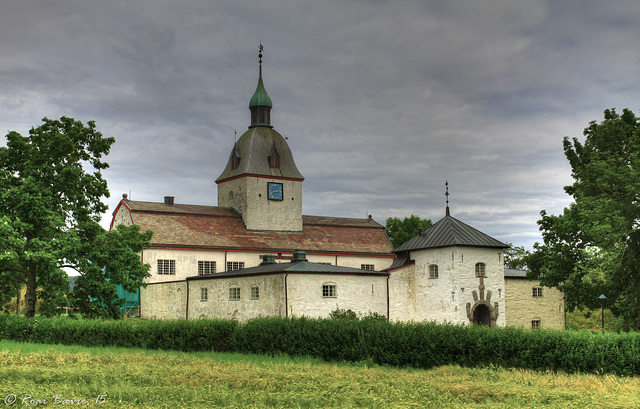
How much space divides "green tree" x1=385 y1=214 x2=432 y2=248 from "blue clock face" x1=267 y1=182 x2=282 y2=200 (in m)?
19.0

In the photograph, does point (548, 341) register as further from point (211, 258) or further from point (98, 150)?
point (211, 258)

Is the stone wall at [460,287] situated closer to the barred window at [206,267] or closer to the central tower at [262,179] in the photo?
the barred window at [206,267]

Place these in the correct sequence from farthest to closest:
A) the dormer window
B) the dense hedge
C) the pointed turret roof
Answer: the dormer window, the pointed turret roof, the dense hedge

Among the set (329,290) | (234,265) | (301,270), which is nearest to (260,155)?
(234,265)

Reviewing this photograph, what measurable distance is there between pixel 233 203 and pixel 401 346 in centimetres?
3763

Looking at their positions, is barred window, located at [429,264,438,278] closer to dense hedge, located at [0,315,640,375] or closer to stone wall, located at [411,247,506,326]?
stone wall, located at [411,247,506,326]

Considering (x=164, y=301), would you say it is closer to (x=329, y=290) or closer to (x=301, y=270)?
(x=301, y=270)

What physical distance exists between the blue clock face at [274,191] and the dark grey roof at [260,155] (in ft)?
2.70

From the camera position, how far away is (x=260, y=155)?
59.1m

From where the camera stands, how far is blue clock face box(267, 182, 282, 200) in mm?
58094

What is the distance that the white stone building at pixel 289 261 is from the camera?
37562mm

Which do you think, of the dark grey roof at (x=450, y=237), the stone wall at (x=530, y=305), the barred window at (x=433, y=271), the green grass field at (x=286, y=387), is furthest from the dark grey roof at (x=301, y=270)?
the green grass field at (x=286, y=387)

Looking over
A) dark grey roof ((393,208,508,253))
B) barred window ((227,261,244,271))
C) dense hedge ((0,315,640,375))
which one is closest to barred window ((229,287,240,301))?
dense hedge ((0,315,640,375))

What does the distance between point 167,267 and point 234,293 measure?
1134 cm
